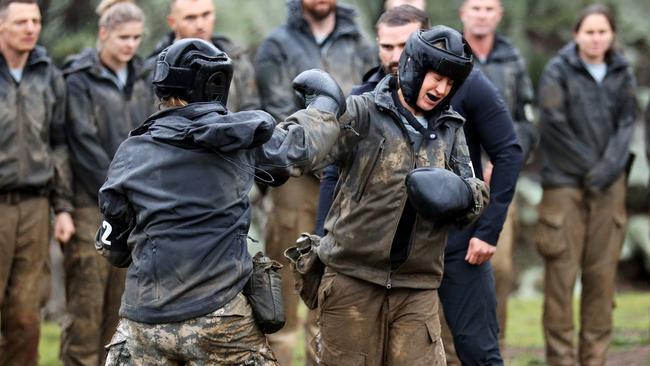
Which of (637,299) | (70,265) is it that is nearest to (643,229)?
(637,299)

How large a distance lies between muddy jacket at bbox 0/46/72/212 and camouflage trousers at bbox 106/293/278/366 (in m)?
3.17

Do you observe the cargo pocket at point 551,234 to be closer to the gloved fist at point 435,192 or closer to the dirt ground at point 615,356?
the dirt ground at point 615,356

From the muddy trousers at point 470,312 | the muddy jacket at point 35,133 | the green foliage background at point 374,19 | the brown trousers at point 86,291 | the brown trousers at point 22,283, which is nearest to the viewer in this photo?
the muddy trousers at point 470,312

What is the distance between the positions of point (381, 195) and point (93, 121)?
3.36 metres

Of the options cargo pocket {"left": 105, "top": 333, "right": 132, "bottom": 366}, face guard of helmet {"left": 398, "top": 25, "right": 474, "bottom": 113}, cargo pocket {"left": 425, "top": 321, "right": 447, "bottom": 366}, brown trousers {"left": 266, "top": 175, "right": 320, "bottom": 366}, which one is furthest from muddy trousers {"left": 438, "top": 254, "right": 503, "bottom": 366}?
brown trousers {"left": 266, "top": 175, "right": 320, "bottom": 366}

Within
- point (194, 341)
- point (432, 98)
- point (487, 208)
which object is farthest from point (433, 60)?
point (194, 341)

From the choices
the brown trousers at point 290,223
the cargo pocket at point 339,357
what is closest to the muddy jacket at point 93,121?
the brown trousers at point 290,223

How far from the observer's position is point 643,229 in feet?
50.7

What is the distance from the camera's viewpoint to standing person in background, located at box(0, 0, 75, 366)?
873 centimetres

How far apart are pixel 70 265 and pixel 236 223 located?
3635mm

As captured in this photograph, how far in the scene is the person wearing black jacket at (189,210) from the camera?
5676 mm

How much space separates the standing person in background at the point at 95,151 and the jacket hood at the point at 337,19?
1204 millimetres

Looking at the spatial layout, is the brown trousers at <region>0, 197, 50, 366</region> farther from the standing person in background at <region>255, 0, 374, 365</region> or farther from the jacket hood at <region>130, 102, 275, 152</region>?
the jacket hood at <region>130, 102, 275, 152</region>

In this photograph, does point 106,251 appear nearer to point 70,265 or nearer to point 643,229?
point 70,265
